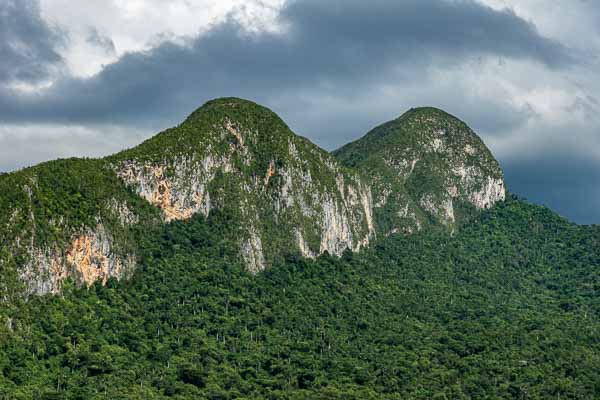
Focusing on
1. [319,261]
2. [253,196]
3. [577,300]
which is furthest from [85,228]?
[577,300]

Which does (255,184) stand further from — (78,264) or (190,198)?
(78,264)

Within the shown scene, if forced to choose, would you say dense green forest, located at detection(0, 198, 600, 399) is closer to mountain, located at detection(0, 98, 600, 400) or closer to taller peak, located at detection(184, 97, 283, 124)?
mountain, located at detection(0, 98, 600, 400)

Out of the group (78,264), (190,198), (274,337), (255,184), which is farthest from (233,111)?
(78,264)

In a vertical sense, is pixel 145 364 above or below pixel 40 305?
below

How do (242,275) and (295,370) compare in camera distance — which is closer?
(295,370)

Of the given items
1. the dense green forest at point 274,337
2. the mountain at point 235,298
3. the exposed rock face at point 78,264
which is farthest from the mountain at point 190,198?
the dense green forest at point 274,337

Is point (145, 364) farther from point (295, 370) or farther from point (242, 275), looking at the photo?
point (242, 275)
